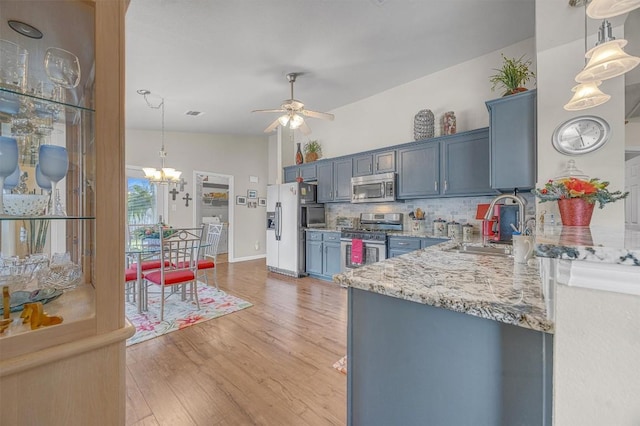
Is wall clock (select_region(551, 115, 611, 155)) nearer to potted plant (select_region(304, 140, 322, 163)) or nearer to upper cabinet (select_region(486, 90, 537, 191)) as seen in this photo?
upper cabinet (select_region(486, 90, 537, 191))

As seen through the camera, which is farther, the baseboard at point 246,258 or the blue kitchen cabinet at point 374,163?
the baseboard at point 246,258

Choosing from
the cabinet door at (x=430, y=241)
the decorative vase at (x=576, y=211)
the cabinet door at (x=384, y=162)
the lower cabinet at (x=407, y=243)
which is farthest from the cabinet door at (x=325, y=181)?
the decorative vase at (x=576, y=211)

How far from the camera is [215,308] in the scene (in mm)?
3332

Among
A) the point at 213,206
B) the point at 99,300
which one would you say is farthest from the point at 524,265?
the point at 213,206

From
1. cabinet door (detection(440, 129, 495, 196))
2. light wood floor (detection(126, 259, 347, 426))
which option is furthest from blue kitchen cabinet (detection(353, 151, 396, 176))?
light wood floor (detection(126, 259, 347, 426))

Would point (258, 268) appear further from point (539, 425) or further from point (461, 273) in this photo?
point (539, 425)

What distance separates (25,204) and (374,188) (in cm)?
389

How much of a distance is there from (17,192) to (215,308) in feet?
9.30

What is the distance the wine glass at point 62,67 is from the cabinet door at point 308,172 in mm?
4406

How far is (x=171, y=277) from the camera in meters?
3.04

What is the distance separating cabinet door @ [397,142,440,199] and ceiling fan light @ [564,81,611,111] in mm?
1844

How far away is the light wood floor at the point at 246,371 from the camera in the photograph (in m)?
1.63

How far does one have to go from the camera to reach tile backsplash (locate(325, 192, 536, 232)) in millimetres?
3497

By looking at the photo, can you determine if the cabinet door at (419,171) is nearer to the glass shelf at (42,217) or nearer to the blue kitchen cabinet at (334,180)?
the blue kitchen cabinet at (334,180)
